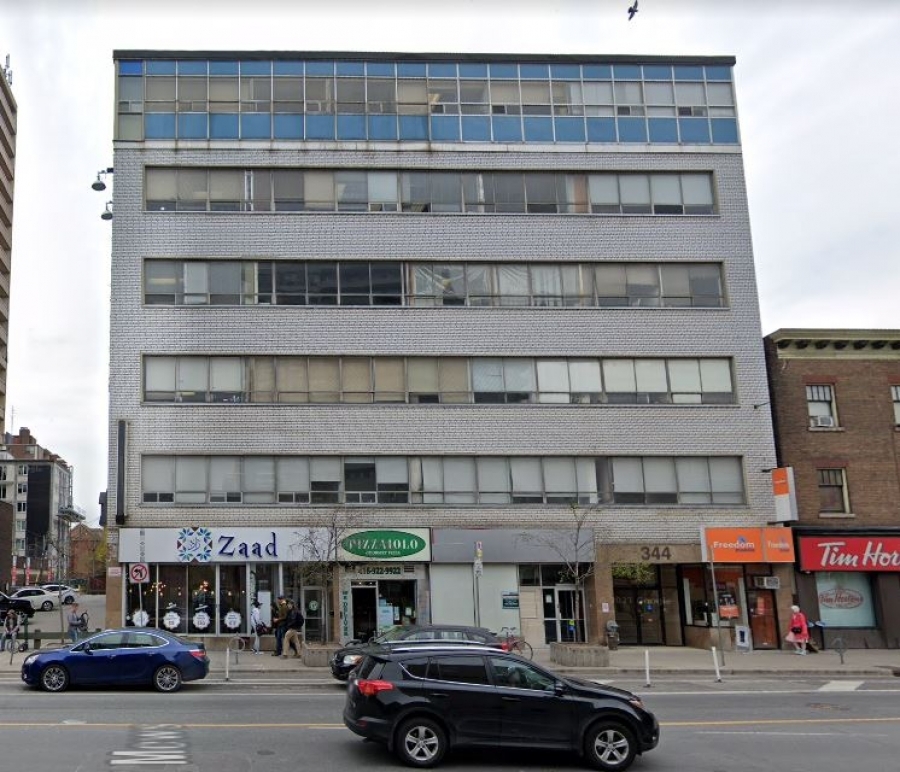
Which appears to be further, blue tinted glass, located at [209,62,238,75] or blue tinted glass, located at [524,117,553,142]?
blue tinted glass, located at [524,117,553,142]

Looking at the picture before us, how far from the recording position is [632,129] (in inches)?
1439

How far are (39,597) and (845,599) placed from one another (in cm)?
Answer: 4347

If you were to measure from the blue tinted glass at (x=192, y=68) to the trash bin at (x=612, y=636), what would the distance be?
24.7m

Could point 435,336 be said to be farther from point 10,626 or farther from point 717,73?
point 10,626

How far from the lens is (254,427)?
32.9 meters

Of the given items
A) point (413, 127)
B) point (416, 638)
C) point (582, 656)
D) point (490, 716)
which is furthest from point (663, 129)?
point (490, 716)

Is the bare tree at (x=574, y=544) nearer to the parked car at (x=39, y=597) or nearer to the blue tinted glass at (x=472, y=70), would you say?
the blue tinted glass at (x=472, y=70)

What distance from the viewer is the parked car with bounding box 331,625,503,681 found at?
20172mm

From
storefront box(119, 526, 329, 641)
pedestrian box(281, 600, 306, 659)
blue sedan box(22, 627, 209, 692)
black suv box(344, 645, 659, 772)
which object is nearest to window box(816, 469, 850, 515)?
storefront box(119, 526, 329, 641)

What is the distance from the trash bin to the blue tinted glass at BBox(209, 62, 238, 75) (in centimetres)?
2410

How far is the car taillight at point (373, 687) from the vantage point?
1227cm

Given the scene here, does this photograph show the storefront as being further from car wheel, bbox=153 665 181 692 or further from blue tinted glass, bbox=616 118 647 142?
blue tinted glass, bbox=616 118 647 142

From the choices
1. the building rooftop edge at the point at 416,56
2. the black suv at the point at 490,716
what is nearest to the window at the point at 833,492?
the building rooftop edge at the point at 416,56

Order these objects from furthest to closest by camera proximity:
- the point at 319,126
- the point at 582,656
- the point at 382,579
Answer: the point at 319,126, the point at 382,579, the point at 582,656
